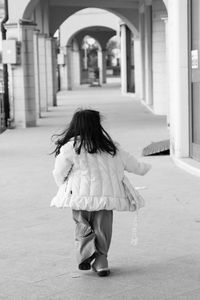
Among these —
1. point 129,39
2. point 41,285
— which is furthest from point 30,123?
point 129,39

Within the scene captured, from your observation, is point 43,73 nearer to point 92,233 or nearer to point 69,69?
point 69,69

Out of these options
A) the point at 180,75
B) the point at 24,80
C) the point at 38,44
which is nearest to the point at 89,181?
the point at 180,75

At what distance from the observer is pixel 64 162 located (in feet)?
15.9

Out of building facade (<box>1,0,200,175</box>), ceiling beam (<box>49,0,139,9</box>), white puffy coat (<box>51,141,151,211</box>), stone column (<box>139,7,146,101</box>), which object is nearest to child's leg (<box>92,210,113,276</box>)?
white puffy coat (<box>51,141,151,211</box>)

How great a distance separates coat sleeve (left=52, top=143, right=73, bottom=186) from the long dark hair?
50 mm

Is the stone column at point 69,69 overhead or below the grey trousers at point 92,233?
overhead

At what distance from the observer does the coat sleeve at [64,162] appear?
4848mm

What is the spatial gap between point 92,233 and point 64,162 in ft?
1.78

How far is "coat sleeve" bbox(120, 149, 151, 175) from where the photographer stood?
4945 millimetres

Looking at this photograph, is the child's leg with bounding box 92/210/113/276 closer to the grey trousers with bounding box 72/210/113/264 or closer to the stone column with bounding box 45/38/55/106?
the grey trousers with bounding box 72/210/113/264

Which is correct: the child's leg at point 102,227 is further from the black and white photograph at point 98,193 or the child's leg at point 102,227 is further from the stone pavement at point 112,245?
the stone pavement at point 112,245

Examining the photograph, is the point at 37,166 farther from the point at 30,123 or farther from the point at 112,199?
the point at 30,123

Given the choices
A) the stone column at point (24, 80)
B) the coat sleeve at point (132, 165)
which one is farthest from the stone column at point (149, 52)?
the coat sleeve at point (132, 165)

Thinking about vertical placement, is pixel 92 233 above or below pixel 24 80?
below
